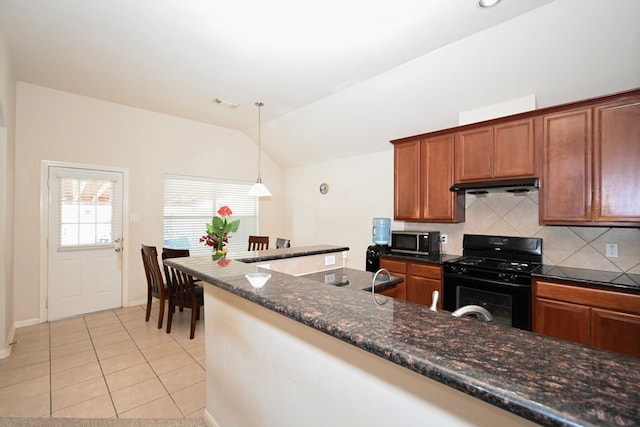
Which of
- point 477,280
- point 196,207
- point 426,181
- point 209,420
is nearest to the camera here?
point 209,420

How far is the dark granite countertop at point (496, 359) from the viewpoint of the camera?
458 millimetres

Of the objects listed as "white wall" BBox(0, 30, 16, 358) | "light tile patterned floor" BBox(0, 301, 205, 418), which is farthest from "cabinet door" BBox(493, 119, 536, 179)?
"white wall" BBox(0, 30, 16, 358)

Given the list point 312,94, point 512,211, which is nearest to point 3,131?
point 312,94

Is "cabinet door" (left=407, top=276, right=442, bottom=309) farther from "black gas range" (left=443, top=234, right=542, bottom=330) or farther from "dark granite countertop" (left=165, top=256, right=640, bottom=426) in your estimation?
"dark granite countertop" (left=165, top=256, right=640, bottom=426)

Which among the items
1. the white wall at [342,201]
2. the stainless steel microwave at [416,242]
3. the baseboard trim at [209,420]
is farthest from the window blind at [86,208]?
the stainless steel microwave at [416,242]

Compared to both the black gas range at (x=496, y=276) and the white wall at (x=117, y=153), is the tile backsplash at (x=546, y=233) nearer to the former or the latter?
the black gas range at (x=496, y=276)

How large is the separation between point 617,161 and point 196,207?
5296mm

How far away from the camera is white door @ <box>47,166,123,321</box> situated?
374 cm

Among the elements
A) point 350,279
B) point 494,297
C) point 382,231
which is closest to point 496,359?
point 350,279

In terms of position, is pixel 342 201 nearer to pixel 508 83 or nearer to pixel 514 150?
pixel 514 150

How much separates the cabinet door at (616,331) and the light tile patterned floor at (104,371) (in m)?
3.05

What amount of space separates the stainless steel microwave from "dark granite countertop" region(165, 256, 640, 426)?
272 centimetres

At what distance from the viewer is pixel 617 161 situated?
7.81 ft

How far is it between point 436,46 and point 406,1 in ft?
2.42
